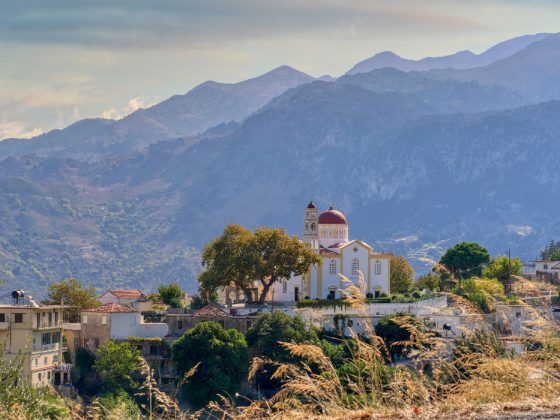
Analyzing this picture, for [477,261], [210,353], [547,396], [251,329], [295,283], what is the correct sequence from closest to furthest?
1. [547,396]
2. [210,353]
3. [251,329]
4. [295,283]
5. [477,261]

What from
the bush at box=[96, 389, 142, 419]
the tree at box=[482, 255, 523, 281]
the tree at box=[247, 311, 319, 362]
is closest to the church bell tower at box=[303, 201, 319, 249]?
the tree at box=[482, 255, 523, 281]

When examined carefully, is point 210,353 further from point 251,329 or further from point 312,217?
point 312,217

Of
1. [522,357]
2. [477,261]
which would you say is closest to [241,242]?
[477,261]

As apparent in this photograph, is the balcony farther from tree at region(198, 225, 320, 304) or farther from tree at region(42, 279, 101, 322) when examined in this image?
tree at region(198, 225, 320, 304)

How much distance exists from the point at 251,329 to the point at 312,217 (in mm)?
27376

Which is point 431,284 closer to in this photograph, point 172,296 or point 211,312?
point 172,296

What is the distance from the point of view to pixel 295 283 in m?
82.9

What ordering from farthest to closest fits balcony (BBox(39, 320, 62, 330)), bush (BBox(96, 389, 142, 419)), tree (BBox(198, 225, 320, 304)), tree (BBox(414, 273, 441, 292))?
tree (BBox(414, 273, 441, 292)) < tree (BBox(198, 225, 320, 304)) < balcony (BBox(39, 320, 62, 330)) < bush (BBox(96, 389, 142, 419))

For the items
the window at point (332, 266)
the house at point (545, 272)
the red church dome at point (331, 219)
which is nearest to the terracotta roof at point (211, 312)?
the window at point (332, 266)

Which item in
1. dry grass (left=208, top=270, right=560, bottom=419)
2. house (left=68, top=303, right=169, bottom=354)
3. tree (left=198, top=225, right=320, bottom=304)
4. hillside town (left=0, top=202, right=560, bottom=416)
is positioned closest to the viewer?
dry grass (left=208, top=270, right=560, bottom=419)

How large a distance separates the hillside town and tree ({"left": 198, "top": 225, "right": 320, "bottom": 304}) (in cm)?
8

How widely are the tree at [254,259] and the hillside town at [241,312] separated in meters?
0.08

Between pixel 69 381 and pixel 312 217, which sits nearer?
pixel 69 381

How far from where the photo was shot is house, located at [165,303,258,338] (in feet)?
226
